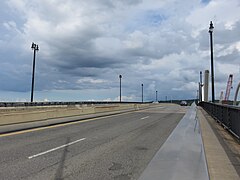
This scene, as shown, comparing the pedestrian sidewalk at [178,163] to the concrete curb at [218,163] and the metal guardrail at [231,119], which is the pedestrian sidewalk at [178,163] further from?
the metal guardrail at [231,119]

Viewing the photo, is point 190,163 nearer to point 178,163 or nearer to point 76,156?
point 178,163

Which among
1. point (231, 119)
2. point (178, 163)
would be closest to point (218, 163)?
point (178, 163)

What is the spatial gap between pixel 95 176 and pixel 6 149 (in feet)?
14.1

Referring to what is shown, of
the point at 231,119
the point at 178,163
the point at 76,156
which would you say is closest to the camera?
the point at 178,163

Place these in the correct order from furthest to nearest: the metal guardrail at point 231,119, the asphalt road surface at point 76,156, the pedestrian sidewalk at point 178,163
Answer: the metal guardrail at point 231,119, the asphalt road surface at point 76,156, the pedestrian sidewalk at point 178,163

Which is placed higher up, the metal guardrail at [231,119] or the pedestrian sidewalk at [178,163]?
→ the metal guardrail at [231,119]

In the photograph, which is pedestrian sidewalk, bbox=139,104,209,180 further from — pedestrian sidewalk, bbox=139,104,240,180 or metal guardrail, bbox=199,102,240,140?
metal guardrail, bbox=199,102,240,140

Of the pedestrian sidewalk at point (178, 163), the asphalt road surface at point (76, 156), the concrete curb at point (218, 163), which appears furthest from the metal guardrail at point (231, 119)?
the asphalt road surface at point (76, 156)

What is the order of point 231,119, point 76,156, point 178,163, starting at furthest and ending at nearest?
1. point 231,119
2. point 76,156
3. point 178,163

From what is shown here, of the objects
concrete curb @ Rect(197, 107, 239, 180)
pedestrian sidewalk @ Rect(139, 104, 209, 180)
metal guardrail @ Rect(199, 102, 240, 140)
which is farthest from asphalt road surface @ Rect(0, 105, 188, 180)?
metal guardrail @ Rect(199, 102, 240, 140)

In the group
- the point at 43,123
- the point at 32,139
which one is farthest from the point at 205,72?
the point at 32,139

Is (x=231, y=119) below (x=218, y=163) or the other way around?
the other way around

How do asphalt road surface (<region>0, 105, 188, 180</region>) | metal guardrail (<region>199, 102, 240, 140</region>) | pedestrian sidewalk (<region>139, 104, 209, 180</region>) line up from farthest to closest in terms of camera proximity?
1. metal guardrail (<region>199, 102, 240, 140</region>)
2. asphalt road surface (<region>0, 105, 188, 180</region>)
3. pedestrian sidewalk (<region>139, 104, 209, 180</region>)

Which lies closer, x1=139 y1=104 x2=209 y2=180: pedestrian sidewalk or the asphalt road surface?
x1=139 y1=104 x2=209 y2=180: pedestrian sidewalk
